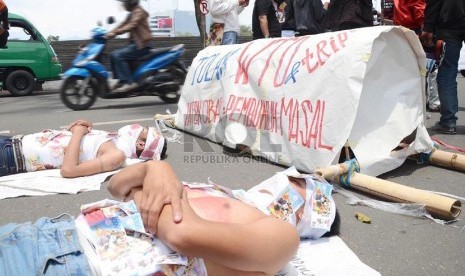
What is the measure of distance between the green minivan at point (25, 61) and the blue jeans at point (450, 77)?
847 centimetres

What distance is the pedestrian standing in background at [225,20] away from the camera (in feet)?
21.6

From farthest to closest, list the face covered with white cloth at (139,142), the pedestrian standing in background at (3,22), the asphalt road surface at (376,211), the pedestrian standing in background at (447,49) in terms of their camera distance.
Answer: the pedestrian standing in background at (3,22), the pedestrian standing in background at (447,49), the face covered with white cloth at (139,142), the asphalt road surface at (376,211)

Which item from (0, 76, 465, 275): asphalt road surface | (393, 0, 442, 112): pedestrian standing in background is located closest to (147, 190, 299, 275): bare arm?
(0, 76, 465, 275): asphalt road surface

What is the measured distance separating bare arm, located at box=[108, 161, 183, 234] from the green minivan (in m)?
8.90

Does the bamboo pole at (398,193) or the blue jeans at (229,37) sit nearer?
the bamboo pole at (398,193)

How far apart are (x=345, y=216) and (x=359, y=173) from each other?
0.43 meters

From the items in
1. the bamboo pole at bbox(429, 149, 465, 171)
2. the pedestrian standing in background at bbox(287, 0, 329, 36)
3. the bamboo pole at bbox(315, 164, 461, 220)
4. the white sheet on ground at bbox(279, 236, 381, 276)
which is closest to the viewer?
the white sheet on ground at bbox(279, 236, 381, 276)

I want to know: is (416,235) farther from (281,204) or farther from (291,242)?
(291,242)

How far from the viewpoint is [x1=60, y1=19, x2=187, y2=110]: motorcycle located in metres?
6.50

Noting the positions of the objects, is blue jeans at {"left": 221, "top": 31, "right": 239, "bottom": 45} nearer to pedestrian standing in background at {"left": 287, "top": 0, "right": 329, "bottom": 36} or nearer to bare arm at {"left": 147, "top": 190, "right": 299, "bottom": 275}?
pedestrian standing in background at {"left": 287, "top": 0, "right": 329, "bottom": 36}

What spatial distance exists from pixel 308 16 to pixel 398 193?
5.14 m

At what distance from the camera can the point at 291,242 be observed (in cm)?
153

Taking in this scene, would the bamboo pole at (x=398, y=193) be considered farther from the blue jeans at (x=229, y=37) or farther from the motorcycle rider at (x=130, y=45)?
the motorcycle rider at (x=130, y=45)

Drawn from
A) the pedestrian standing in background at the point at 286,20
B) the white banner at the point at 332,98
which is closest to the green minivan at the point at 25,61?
the pedestrian standing in background at the point at 286,20
